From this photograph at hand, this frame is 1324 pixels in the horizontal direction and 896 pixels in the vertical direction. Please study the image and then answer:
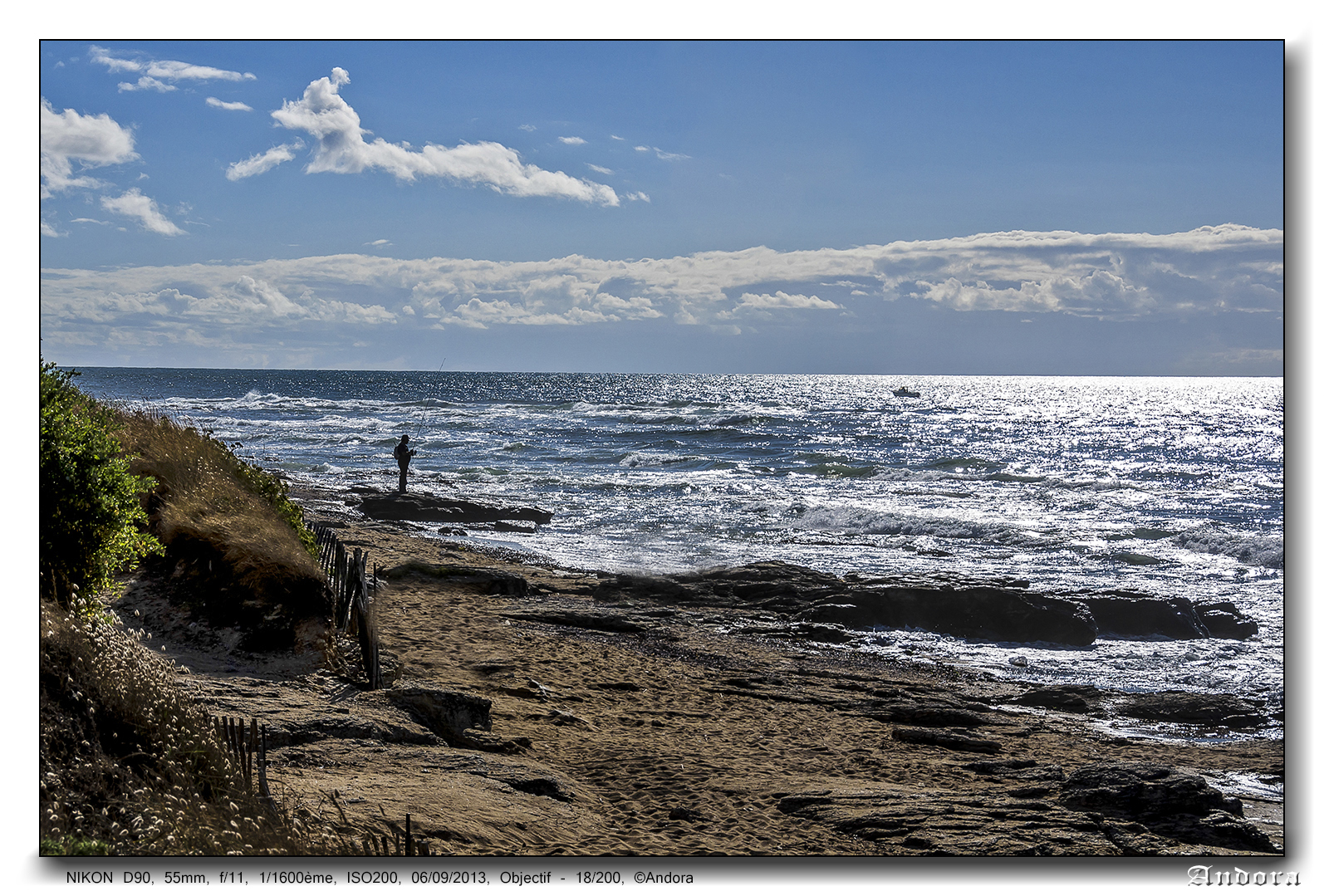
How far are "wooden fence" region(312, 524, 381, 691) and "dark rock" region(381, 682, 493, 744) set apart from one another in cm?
32

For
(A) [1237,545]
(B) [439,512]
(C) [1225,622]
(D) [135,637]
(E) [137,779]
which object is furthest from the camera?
(B) [439,512]

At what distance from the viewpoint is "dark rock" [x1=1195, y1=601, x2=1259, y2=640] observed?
1313cm

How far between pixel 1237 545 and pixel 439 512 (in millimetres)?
20155

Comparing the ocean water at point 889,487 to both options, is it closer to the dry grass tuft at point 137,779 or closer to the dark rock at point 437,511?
the dark rock at point 437,511

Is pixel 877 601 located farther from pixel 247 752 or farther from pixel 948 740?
pixel 247 752

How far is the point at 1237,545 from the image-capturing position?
1980 centimetres

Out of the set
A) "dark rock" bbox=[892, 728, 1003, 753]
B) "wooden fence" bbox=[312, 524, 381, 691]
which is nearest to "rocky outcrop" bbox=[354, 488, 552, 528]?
"wooden fence" bbox=[312, 524, 381, 691]

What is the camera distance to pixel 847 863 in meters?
5.21

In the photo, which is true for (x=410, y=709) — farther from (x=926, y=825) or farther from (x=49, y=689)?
(x=926, y=825)

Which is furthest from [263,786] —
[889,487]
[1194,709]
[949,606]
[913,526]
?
[889,487]

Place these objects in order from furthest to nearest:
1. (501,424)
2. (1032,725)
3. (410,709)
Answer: (501,424), (1032,725), (410,709)

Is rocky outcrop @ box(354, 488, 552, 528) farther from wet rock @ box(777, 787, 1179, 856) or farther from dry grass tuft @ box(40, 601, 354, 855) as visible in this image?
dry grass tuft @ box(40, 601, 354, 855)

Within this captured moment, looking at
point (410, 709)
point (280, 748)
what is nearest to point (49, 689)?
point (280, 748)
